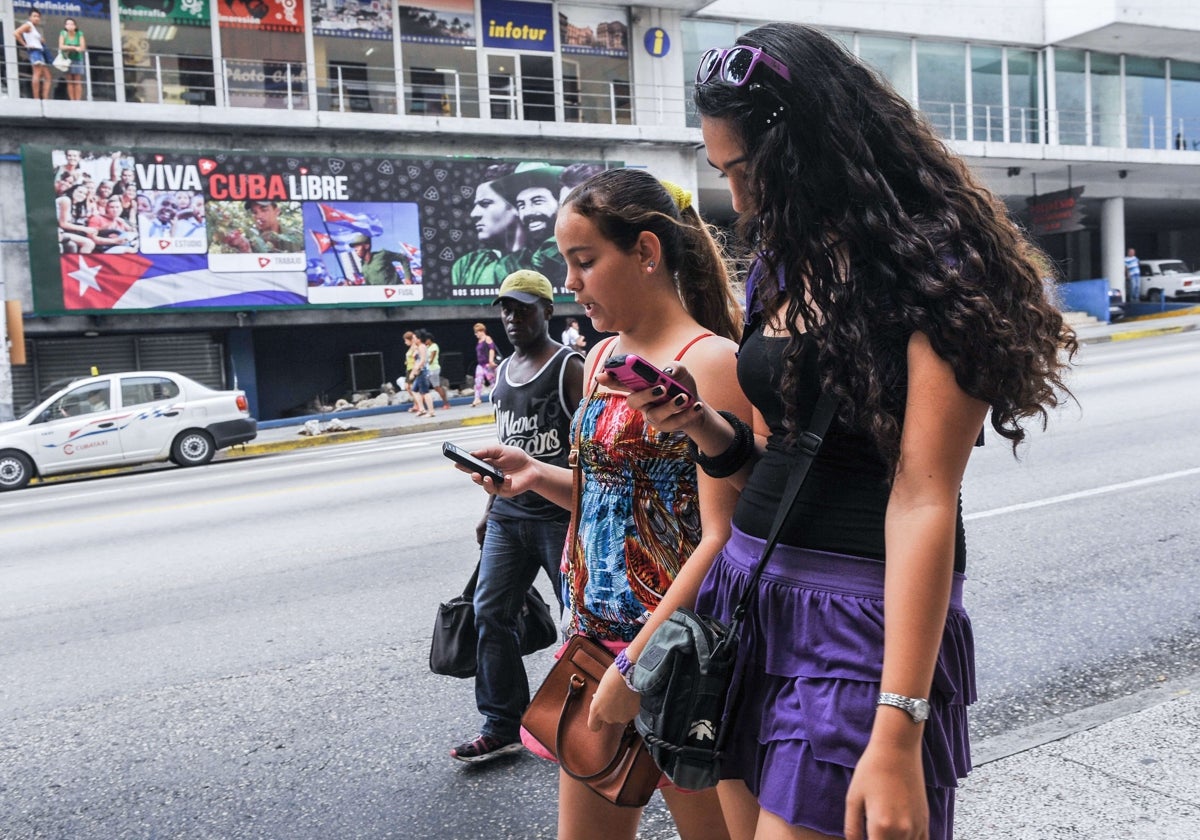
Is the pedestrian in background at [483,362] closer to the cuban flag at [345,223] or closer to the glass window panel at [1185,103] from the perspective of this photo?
the cuban flag at [345,223]

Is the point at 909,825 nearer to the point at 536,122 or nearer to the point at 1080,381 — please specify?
the point at 1080,381

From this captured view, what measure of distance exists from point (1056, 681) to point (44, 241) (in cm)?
2088

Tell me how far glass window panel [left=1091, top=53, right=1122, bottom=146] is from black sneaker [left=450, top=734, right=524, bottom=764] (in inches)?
1357

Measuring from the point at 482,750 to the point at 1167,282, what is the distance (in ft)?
118

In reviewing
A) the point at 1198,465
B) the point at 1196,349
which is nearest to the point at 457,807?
the point at 1198,465

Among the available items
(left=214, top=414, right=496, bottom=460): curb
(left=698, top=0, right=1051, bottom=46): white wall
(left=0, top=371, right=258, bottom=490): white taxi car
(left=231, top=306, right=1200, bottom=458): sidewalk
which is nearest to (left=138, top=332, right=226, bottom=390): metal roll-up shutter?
(left=231, top=306, right=1200, bottom=458): sidewalk

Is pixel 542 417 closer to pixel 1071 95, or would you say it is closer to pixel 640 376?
pixel 640 376

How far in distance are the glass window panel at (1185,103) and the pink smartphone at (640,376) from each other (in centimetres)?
3822

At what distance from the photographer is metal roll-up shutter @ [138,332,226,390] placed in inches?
893

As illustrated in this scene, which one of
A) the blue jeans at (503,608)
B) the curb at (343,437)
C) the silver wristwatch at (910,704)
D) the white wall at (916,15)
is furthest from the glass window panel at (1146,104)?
the silver wristwatch at (910,704)

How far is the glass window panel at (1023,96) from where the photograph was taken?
31188 mm

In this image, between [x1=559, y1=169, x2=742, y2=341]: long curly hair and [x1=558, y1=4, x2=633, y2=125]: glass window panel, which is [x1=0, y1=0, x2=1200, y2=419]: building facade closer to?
[x1=558, y1=4, x2=633, y2=125]: glass window panel

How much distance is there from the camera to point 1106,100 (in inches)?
1294

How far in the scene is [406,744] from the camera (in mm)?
4273
